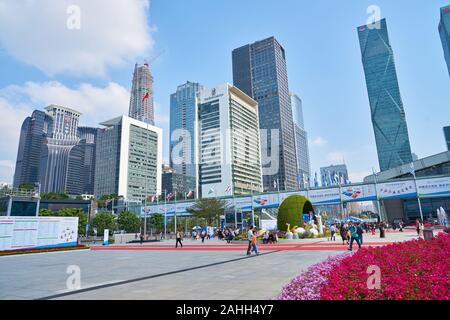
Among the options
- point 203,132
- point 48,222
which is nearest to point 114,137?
point 203,132

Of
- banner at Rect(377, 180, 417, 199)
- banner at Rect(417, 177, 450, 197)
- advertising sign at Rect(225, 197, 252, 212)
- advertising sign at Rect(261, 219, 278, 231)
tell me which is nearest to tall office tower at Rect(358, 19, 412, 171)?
banner at Rect(377, 180, 417, 199)

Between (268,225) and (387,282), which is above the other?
(268,225)

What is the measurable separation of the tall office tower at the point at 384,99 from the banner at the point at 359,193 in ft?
423

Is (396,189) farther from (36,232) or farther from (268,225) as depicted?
(36,232)

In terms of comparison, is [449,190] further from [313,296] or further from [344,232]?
[313,296]

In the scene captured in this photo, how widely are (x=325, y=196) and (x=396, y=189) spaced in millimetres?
11704

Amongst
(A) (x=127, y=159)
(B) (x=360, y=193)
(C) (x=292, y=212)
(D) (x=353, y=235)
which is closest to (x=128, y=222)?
(C) (x=292, y=212)

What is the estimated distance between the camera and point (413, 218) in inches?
2618

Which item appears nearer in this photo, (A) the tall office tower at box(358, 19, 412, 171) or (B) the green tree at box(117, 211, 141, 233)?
(B) the green tree at box(117, 211, 141, 233)

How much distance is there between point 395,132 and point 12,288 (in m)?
183

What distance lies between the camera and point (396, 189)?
48.5 metres

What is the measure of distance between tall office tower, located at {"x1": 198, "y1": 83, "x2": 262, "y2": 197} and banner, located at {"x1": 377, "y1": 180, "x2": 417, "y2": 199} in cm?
9624

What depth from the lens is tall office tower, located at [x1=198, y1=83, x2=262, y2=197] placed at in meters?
149

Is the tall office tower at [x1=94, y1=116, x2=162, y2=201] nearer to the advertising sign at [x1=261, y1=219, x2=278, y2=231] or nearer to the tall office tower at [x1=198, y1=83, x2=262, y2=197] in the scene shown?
the tall office tower at [x1=198, y1=83, x2=262, y2=197]
